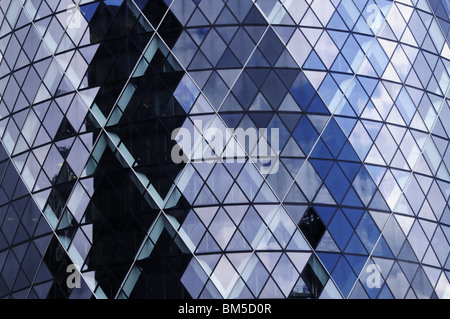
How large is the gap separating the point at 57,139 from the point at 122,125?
2.75m

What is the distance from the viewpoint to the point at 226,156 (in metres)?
37.4

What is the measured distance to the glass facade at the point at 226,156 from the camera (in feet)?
Result: 122

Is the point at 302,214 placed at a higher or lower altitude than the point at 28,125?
lower

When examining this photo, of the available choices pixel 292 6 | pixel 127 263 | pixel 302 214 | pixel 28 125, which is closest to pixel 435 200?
pixel 302 214

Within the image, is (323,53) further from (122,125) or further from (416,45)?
(122,125)

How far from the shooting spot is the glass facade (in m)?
37.1

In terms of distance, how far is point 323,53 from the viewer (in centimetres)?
3925

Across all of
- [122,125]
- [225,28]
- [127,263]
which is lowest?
[127,263]

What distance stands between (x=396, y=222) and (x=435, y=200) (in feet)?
7.51

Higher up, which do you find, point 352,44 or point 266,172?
point 352,44

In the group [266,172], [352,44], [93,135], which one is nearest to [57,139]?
[93,135]

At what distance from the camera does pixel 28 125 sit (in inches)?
1614

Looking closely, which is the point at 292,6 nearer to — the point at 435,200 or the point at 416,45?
the point at 416,45

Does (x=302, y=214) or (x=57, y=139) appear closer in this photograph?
(x=302, y=214)
